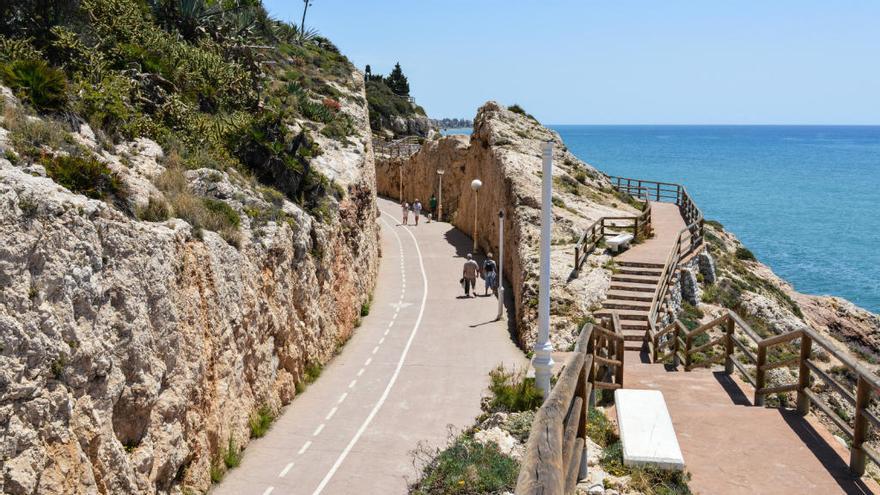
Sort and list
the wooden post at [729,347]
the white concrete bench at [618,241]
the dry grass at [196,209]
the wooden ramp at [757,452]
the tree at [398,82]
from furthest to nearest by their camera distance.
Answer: the tree at [398,82]
the white concrete bench at [618,241]
the dry grass at [196,209]
the wooden post at [729,347]
the wooden ramp at [757,452]

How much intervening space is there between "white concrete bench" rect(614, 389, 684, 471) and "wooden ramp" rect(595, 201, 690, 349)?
42.5 ft

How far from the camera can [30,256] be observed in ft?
34.4

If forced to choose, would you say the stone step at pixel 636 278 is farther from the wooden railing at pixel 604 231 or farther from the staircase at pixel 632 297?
the wooden railing at pixel 604 231

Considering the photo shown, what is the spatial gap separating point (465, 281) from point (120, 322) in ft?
68.6

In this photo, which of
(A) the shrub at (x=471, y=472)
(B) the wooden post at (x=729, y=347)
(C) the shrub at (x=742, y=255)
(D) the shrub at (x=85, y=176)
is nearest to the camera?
(A) the shrub at (x=471, y=472)

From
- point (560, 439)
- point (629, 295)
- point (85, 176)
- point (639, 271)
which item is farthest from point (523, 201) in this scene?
point (560, 439)

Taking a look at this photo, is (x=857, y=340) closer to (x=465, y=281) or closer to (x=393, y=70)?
(x=465, y=281)

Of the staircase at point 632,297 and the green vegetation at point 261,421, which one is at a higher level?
the staircase at point 632,297

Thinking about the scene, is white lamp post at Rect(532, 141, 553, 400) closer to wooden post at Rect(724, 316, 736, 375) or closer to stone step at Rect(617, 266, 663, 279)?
wooden post at Rect(724, 316, 736, 375)

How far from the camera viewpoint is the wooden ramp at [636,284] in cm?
2217

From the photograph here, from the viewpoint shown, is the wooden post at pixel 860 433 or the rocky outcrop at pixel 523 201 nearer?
the wooden post at pixel 860 433

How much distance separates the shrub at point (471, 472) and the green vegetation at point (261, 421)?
7.85 meters

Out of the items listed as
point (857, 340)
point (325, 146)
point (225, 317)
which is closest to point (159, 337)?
point (225, 317)

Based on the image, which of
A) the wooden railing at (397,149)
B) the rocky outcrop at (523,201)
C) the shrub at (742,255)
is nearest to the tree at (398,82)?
the wooden railing at (397,149)
